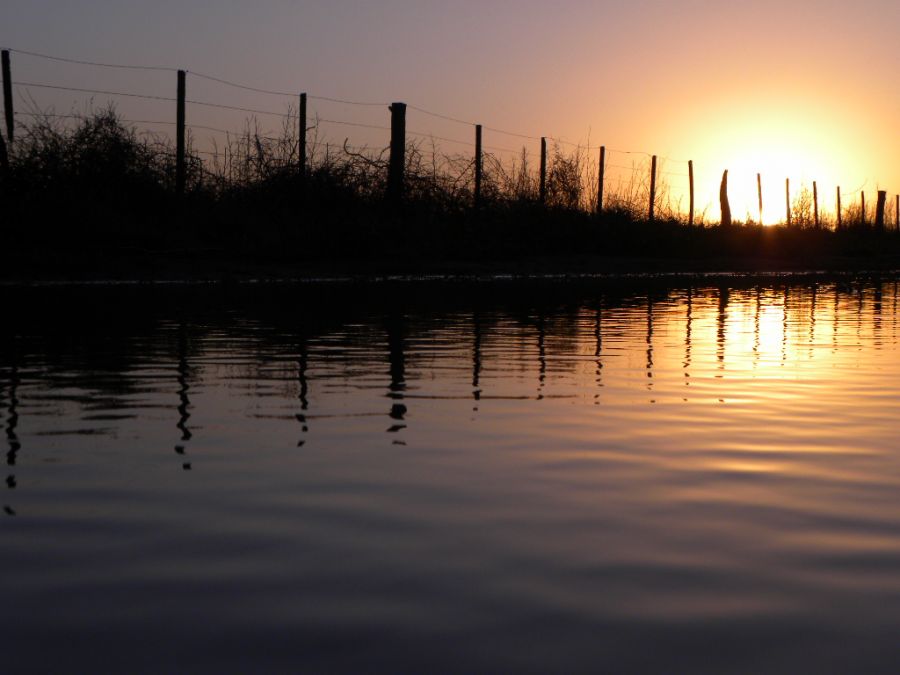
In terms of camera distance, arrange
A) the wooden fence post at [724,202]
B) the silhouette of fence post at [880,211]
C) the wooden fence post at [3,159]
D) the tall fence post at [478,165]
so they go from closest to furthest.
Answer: the wooden fence post at [3,159] < the tall fence post at [478,165] < the wooden fence post at [724,202] < the silhouette of fence post at [880,211]

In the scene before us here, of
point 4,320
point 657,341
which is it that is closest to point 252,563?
point 657,341

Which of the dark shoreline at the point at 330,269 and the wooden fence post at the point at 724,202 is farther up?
the wooden fence post at the point at 724,202

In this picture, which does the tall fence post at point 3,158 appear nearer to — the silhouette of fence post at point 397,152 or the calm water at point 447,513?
the silhouette of fence post at point 397,152

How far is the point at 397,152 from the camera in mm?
32875

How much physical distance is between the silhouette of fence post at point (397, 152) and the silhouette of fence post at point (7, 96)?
30.7ft

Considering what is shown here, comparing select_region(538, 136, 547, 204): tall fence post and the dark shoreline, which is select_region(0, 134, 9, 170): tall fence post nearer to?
the dark shoreline

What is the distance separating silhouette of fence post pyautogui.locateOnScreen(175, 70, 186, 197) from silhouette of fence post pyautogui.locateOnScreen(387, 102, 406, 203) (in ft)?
17.9

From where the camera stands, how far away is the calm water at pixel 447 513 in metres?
3.43

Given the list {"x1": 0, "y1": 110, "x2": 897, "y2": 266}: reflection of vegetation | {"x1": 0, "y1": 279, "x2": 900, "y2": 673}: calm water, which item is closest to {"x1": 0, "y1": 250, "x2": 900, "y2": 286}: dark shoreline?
{"x1": 0, "y1": 110, "x2": 897, "y2": 266}: reflection of vegetation

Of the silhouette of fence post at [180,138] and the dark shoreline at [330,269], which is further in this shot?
the silhouette of fence post at [180,138]

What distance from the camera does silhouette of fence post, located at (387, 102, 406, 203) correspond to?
32.6 metres

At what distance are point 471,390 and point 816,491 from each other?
148 inches

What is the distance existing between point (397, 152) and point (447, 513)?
28527mm

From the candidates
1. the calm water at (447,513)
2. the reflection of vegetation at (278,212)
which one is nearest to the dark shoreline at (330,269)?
the reflection of vegetation at (278,212)
